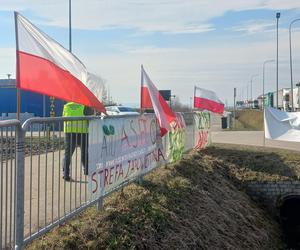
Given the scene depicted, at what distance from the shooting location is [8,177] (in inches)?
191

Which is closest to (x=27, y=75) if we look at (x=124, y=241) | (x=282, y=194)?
(x=124, y=241)

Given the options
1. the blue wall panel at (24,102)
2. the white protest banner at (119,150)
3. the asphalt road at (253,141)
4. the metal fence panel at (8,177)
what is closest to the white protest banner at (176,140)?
the white protest banner at (119,150)

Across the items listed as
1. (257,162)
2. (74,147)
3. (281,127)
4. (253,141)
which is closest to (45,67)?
(74,147)

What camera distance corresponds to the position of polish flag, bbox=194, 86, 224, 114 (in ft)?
52.5

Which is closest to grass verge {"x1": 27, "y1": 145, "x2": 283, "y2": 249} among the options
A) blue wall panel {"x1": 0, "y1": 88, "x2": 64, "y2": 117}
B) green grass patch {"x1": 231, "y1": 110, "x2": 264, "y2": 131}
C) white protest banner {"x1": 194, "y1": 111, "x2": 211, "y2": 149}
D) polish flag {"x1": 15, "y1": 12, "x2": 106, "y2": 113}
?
polish flag {"x1": 15, "y1": 12, "x2": 106, "y2": 113}

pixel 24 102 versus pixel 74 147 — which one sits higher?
pixel 24 102

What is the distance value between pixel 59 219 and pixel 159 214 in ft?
5.70

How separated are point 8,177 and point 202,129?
10.8 metres

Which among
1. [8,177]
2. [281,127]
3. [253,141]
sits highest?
[281,127]

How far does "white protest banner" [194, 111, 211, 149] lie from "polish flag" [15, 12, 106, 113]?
28.0ft

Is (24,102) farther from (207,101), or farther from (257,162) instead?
(257,162)

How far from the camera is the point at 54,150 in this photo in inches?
235

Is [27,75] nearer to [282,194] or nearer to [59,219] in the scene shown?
[59,219]

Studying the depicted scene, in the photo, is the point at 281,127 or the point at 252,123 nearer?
the point at 281,127
